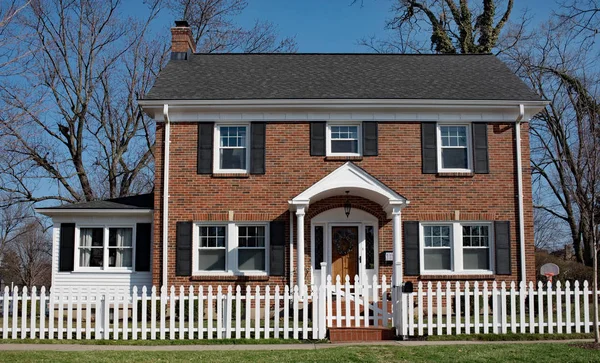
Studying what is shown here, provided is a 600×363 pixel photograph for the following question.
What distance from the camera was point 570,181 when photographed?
44.7 feet

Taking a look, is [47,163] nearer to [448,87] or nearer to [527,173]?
[448,87]

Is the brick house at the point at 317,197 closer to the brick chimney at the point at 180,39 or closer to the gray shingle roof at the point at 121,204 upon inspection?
the gray shingle roof at the point at 121,204

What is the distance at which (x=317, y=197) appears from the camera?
1773cm

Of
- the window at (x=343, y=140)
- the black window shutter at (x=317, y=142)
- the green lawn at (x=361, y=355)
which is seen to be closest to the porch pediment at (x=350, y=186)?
the black window shutter at (x=317, y=142)

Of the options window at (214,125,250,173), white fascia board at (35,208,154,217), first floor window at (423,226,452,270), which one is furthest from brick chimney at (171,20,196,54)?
first floor window at (423,226,452,270)

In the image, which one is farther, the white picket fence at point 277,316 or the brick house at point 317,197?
the brick house at point 317,197

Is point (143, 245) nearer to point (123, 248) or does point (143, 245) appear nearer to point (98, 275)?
point (123, 248)

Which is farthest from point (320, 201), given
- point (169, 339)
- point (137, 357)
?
point (137, 357)

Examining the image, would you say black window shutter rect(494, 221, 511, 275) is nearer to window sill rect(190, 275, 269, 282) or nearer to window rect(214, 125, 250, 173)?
window sill rect(190, 275, 269, 282)

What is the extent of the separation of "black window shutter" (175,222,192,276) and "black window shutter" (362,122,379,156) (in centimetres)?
535

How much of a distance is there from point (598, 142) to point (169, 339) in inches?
371

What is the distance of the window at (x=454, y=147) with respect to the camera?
18.6 m

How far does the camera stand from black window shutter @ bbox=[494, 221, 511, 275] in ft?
59.1

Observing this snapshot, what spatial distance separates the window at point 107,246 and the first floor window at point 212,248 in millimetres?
2187
